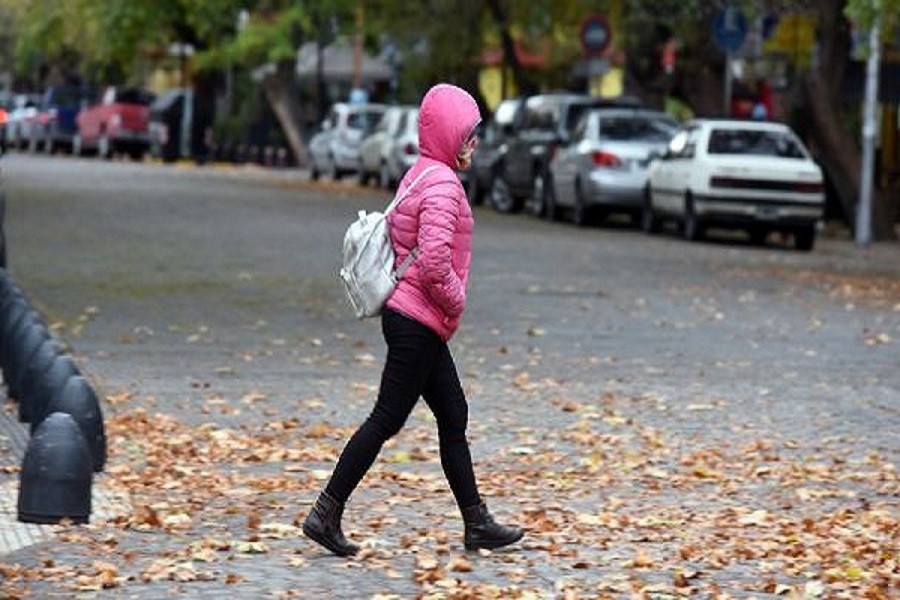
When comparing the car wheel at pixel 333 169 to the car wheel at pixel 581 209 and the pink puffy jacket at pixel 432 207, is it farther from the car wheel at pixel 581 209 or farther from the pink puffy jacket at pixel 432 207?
the pink puffy jacket at pixel 432 207

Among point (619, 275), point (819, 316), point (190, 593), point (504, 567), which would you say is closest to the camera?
point (190, 593)

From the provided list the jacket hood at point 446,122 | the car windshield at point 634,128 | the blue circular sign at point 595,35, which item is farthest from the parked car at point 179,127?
the jacket hood at point 446,122

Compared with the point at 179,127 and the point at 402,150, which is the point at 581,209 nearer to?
the point at 402,150

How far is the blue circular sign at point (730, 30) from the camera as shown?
37812mm

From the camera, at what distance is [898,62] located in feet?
136

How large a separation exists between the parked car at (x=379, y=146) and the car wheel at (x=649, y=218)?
12.7 metres

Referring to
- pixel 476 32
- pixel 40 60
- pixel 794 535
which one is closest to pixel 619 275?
pixel 794 535

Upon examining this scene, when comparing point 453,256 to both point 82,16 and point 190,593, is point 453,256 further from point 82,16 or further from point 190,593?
point 82,16

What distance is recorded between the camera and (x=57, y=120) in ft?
263

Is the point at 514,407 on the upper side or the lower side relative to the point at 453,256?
lower

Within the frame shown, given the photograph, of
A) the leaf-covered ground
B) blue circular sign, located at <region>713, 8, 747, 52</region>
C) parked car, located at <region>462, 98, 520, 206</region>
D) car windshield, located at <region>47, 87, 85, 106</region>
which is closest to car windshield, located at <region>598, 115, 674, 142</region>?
blue circular sign, located at <region>713, 8, 747, 52</region>

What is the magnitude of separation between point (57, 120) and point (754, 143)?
1874 inches

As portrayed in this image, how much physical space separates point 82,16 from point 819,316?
58.9 metres

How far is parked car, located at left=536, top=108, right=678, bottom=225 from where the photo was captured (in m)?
37.7
